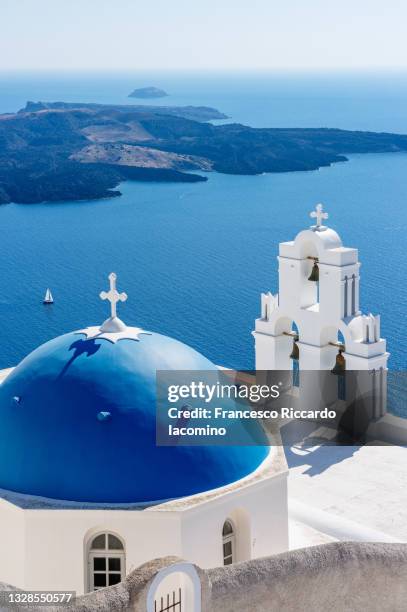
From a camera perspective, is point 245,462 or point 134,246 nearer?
point 245,462

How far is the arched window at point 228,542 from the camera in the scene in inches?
369

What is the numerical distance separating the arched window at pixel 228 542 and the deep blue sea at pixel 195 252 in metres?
23.6

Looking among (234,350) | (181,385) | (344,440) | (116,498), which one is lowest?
(234,350)

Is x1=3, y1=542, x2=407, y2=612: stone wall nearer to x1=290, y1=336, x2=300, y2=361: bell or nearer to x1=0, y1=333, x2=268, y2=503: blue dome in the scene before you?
x1=0, y1=333, x2=268, y2=503: blue dome

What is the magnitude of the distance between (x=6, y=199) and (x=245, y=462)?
70882 millimetres

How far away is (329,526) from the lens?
432 inches

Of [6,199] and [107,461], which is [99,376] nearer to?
[107,461]

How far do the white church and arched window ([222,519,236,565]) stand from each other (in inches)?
0.5

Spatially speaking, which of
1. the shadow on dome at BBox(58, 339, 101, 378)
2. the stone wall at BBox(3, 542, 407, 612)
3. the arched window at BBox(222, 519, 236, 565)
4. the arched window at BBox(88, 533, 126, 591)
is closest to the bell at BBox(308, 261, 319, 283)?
the shadow on dome at BBox(58, 339, 101, 378)

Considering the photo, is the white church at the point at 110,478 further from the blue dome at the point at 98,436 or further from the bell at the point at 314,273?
the bell at the point at 314,273

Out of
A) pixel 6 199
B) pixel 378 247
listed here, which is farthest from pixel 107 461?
pixel 6 199

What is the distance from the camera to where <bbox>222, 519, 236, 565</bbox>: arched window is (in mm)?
9367

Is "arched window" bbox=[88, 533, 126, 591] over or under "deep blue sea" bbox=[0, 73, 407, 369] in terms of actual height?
over

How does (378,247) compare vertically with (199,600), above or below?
below
